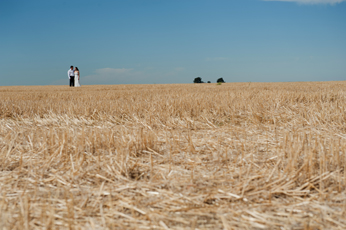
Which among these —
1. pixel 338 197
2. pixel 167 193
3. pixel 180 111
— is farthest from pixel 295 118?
pixel 167 193

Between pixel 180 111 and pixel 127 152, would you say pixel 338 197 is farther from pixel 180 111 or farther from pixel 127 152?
pixel 180 111

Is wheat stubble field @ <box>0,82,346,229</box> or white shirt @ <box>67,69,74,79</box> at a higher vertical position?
white shirt @ <box>67,69,74,79</box>

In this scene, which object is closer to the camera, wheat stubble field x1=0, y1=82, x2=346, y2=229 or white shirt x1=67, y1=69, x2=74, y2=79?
wheat stubble field x1=0, y1=82, x2=346, y2=229

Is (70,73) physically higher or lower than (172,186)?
higher

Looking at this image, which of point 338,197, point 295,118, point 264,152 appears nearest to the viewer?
point 338,197

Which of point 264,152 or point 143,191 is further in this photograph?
point 264,152

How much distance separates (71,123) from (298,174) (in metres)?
3.04

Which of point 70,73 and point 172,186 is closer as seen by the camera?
point 172,186

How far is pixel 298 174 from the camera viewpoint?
1.54 m

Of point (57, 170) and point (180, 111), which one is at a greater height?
point (180, 111)

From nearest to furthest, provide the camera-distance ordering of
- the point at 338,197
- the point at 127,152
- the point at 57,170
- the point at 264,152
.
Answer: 1. the point at 338,197
2. the point at 57,170
3. the point at 127,152
4. the point at 264,152

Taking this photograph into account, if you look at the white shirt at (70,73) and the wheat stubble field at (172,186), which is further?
the white shirt at (70,73)

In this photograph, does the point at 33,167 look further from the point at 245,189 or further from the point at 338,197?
the point at 338,197

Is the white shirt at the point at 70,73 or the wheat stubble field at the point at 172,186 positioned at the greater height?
the white shirt at the point at 70,73
